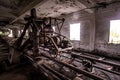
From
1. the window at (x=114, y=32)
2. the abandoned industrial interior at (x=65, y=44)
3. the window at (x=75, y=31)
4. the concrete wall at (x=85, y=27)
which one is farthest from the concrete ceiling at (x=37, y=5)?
the window at (x=75, y=31)

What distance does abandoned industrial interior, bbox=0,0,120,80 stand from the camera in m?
2.74

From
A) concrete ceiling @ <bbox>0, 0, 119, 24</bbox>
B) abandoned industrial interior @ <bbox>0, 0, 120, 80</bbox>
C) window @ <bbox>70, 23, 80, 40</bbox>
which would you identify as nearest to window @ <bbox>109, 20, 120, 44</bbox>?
abandoned industrial interior @ <bbox>0, 0, 120, 80</bbox>

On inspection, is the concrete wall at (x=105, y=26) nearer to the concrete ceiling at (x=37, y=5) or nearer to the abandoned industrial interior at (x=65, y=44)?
the abandoned industrial interior at (x=65, y=44)

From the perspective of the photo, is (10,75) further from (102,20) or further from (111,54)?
(102,20)

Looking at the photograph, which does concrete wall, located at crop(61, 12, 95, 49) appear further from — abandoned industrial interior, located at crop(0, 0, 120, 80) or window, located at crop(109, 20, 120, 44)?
window, located at crop(109, 20, 120, 44)

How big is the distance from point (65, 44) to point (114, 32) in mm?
3106

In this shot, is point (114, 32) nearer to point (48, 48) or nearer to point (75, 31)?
point (75, 31)

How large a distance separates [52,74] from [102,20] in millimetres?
4425

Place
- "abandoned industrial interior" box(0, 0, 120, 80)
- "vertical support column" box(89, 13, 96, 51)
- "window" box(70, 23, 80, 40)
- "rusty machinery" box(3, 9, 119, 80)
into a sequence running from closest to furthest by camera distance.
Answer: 1. "rusty machinery" box(3, 9, 119, 80)
2. "abandoned industrial interior" box(0, 0, 120, 80)
3. "vertical support column" box(89, 13, 96, 51)
4. "window" box(70, 23, 80, 40)

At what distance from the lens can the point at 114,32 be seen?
4633 mm

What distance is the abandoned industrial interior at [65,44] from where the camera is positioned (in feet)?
8.99

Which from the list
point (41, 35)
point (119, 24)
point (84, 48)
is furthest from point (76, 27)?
point (41, 35)

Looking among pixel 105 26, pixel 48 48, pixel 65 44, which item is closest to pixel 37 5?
pixel 48 48

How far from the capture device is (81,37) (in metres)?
6.38
